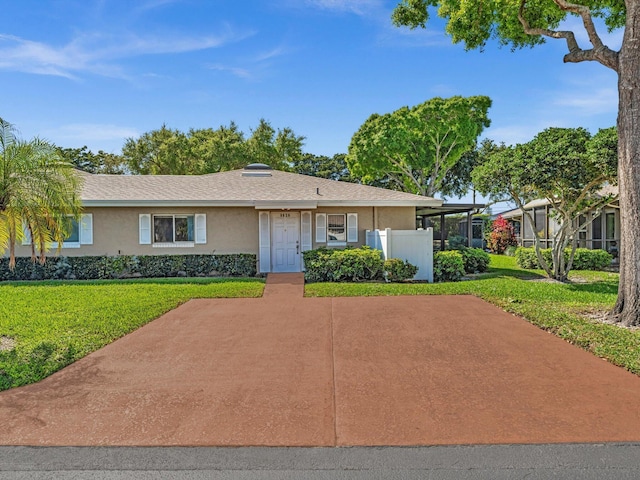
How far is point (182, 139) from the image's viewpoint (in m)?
33.2

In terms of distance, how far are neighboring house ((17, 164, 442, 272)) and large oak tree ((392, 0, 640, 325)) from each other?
5874 millimetres

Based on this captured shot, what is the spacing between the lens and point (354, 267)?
13070 millimetres

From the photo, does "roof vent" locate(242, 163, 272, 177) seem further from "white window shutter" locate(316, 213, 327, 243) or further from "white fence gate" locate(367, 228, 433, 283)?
"white fence gate" locate(367, 228, 433, 283)

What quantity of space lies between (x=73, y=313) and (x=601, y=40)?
1242cm

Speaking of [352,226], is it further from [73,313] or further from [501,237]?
[501,237]

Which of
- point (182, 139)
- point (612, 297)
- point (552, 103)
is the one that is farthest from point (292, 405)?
point (182, 139)

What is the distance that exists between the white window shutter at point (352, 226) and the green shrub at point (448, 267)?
319 cm

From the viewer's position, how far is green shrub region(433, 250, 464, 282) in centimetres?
1386

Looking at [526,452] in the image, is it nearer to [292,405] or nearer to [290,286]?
[292,405]

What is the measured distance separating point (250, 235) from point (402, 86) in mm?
11073

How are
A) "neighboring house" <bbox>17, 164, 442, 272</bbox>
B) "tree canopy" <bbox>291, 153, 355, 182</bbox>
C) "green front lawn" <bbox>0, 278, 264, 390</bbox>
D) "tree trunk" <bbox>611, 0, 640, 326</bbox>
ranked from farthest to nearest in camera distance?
"tree canopy" <bbox>291, 153, 355, 182</bbox>, "neighboring house" <bbox>17, 164, 442, 272</bbox>, "tree trunk" <bbox>611, 0, 640, 326</bbox>, "green front lawn" <bbox>0, 278, 264, 390</bbox>

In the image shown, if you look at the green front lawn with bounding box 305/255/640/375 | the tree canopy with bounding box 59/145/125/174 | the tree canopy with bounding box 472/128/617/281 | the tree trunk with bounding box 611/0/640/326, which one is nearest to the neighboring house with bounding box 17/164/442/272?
the tree canopy with bounding box 472/128/617/281

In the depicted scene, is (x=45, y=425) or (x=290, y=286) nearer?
→ (x=45, y=425)

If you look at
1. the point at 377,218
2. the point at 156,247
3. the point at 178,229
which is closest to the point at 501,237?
the point at 377,218
